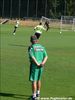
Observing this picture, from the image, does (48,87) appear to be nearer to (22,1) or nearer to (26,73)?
(26,73)

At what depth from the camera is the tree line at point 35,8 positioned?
97.2m

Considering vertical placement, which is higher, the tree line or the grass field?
the grass field

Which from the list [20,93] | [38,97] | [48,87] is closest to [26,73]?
[48,87]

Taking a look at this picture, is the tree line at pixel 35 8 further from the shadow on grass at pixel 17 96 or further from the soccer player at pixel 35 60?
the soccer player at pixel 35 60

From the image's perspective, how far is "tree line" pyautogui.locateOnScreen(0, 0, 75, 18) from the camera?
3829 inches

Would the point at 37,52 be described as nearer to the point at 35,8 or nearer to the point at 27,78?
the point at 27,78

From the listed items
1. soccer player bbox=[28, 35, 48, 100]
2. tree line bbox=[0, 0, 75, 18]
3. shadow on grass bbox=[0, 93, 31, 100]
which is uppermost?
soccer player bbox=[28, 35, 48, 100]

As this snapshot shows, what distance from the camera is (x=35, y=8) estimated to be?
334ft

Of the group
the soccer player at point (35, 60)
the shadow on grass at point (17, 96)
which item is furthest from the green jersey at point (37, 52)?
the shadow on grass at point (17, 96)

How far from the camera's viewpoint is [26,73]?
18.9m

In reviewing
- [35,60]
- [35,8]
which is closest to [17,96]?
[35,60]

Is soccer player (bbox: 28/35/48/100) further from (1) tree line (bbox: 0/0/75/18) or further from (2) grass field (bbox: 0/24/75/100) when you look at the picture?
(1) tree line (bbox: 0/0/75/18)

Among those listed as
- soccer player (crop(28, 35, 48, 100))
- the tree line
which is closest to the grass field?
soccer player (crop(28, 35, 48, 100))

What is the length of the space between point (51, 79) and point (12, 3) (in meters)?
86.3
